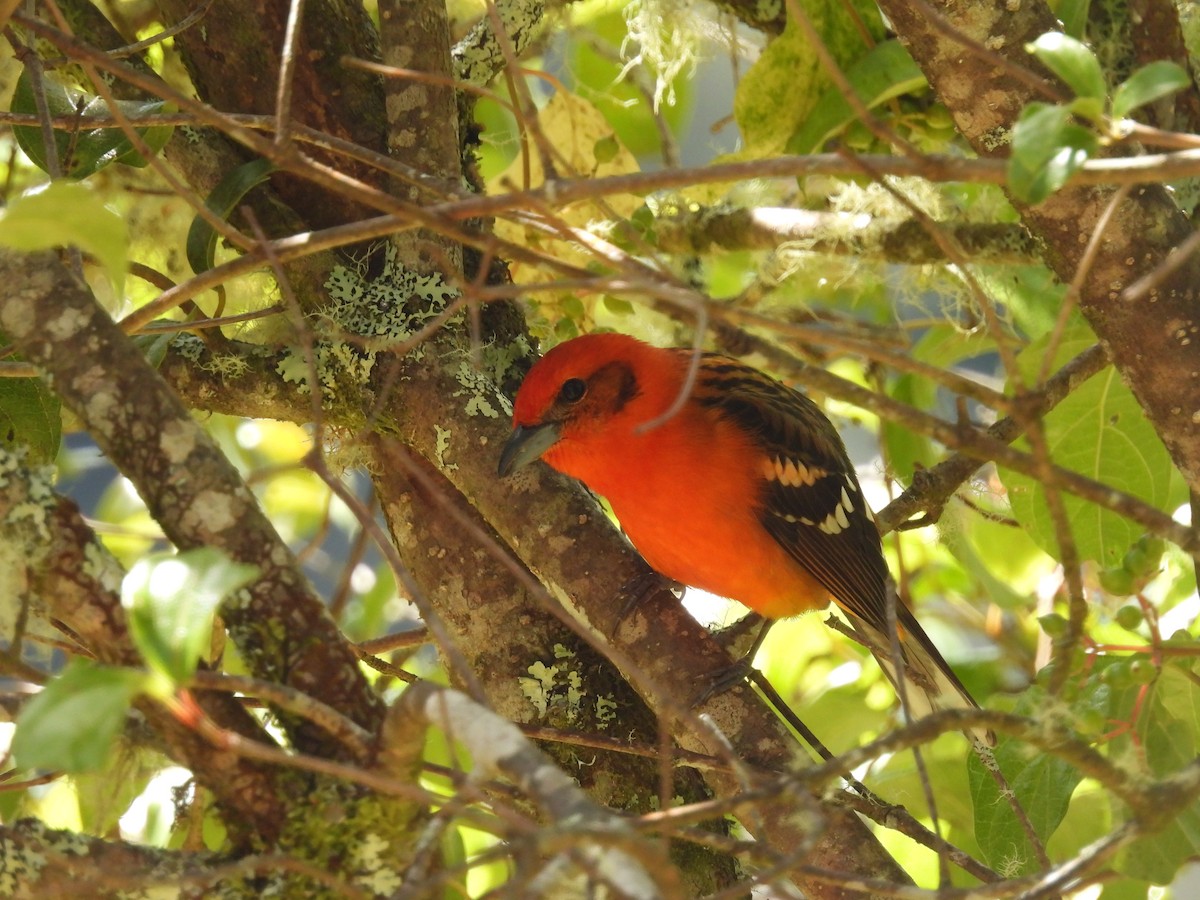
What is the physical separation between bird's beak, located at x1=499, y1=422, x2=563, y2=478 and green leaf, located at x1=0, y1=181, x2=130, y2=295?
1257 millimetres

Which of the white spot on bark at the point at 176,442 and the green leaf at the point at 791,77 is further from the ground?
the green leaf at the point at 791,77

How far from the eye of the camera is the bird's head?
2854 mm

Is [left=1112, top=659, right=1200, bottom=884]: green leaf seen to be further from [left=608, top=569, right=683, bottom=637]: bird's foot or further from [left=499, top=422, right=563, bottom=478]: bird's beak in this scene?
[left=499, top=422, right=563, bottom=478]: bird's beak

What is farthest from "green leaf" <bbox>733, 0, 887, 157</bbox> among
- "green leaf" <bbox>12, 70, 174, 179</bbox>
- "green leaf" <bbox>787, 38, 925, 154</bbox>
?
"green leaf" <bbox>12, 70, 174, 179</bbox>

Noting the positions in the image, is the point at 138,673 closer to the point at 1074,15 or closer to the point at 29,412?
the point at 29,412

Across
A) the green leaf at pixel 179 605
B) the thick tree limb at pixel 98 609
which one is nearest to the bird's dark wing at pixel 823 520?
the thick tree limb at pixel 98 609

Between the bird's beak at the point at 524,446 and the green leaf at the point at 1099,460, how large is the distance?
1073mm

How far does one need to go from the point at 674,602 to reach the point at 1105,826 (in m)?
1.29

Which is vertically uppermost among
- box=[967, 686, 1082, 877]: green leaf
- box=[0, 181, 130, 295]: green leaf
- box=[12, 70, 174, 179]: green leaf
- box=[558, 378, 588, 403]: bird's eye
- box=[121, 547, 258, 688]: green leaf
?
box=[12, 70, 174, 179]: green leaf

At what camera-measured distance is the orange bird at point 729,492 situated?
10.7ft

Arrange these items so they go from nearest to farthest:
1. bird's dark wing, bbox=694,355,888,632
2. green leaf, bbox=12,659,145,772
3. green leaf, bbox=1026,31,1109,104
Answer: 1. green leaf, bbox=12,659,145,772
2. green leaf, bbox=1026,31,1109,104
3. bird's dark wing, bbox=694,355,888,632

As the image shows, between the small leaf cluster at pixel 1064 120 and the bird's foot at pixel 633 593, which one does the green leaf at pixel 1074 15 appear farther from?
the bird's foot at pixel 633 593

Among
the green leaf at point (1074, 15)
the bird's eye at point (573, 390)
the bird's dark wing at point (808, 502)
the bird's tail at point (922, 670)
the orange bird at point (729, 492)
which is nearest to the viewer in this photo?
the green leaf at point (1074, 15)

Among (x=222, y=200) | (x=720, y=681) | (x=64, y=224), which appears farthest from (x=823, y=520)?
(x=64, y=224)
